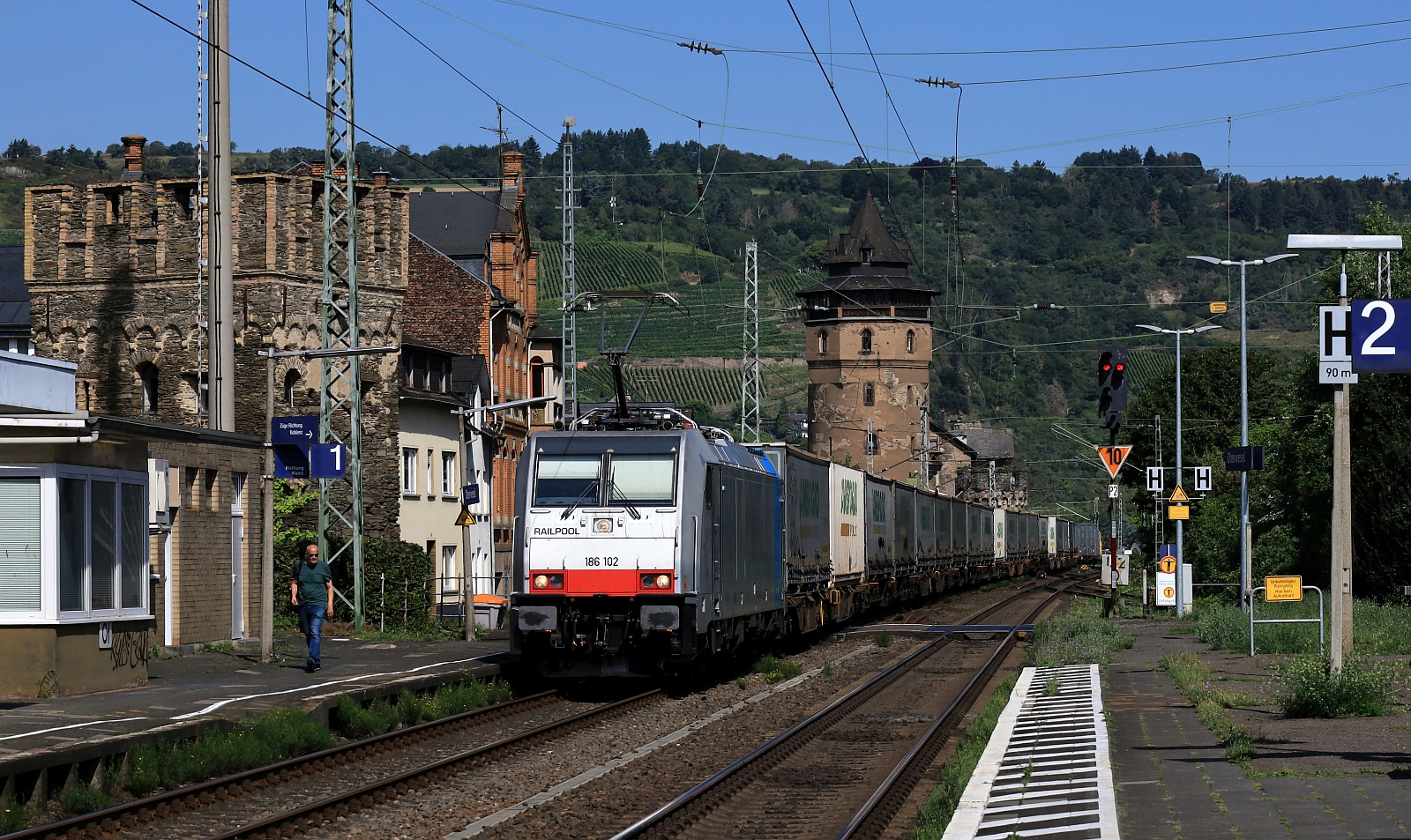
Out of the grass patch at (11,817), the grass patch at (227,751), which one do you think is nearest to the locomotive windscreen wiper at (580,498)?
the grass patch at (227,751)

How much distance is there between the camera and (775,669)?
25.4 metres

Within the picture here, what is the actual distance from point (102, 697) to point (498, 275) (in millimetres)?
43691

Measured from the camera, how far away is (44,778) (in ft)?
41.9

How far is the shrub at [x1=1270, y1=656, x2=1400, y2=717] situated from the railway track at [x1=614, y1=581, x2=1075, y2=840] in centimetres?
340

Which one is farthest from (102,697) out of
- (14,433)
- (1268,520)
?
(1268,520)

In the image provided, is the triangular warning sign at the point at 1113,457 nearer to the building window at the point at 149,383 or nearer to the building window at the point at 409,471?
the building window at the point at 149,383

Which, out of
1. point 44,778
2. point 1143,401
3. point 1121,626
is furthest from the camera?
point 1143,401

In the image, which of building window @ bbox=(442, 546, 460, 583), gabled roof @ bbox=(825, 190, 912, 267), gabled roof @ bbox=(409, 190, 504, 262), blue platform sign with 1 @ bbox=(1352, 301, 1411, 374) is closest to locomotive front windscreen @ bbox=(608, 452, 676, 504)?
blue platform sign with 1 @ bbox=(1352, 301, 1411, 374)

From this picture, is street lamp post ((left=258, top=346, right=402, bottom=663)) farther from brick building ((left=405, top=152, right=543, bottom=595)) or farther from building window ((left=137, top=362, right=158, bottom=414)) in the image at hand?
brick building ((left=405, top=152, right=543, bottom=595))

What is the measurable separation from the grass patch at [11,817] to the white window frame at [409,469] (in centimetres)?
3741

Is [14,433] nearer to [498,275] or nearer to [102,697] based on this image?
[102,697]

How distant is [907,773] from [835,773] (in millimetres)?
671

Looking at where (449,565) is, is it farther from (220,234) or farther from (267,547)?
(267,547)

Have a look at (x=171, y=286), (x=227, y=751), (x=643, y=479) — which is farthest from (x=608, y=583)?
(x=171, y=286)
